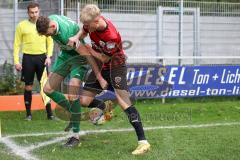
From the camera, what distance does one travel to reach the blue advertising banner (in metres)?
12.2

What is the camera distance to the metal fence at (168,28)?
1315 centimetres

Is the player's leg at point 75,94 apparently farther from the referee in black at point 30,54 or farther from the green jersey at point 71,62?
the referee in black at point 30,54

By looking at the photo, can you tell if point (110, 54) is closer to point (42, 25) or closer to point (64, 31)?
point (64, 31)

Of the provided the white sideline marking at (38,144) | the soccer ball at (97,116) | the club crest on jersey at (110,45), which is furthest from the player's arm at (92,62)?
the white sideline marking at (38,144)

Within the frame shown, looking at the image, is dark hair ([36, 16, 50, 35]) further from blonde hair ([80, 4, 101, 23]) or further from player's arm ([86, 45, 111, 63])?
player's arm ([86, 45, 111, 63])

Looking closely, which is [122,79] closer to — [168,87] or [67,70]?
[67,70]

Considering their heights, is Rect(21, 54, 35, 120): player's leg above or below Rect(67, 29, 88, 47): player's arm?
below

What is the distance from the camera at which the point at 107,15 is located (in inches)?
508

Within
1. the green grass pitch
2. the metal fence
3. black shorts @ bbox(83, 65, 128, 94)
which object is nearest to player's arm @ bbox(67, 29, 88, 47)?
black shorts @ bbox(83, 65, 128, 94)

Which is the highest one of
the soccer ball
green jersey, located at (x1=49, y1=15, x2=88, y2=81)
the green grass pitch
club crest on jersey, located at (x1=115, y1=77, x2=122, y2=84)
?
green jersey, located at (x1=49, y1=15, x2=88, y2=81)

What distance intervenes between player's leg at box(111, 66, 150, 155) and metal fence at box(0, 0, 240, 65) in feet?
19.3

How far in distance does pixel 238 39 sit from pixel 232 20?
0.61m

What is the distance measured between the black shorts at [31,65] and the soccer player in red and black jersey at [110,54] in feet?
8.87

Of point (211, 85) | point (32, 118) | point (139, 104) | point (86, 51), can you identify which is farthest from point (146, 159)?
point (211, 85)
